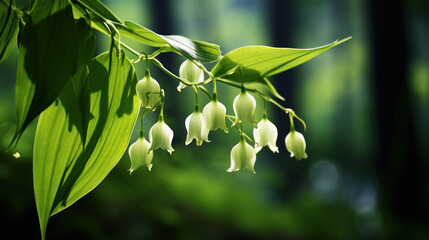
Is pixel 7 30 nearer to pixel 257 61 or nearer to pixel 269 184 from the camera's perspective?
pixel 257 61

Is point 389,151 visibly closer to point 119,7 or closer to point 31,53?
point 31,53

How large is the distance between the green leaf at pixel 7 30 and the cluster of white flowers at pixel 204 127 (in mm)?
178

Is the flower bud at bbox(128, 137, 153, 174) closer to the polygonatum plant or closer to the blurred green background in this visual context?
the polygonatum plant

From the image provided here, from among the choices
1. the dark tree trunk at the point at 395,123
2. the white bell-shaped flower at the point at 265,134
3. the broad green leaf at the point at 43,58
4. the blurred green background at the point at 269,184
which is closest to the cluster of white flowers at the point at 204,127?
the white bell-shaped flower at the point at 265,134

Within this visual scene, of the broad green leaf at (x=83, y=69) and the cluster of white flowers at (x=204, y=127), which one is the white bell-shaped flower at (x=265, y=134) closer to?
the cluster of white flowers at (x=204, y=127)

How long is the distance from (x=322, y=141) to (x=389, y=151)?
19.0ft

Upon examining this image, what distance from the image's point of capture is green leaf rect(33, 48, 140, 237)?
1.73 ft

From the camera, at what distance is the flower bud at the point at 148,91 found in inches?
20.1

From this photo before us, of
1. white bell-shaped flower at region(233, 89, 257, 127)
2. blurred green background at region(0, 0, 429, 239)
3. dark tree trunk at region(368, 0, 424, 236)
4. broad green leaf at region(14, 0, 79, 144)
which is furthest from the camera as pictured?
dark tree trunk at region(368, 0, 424, 236)

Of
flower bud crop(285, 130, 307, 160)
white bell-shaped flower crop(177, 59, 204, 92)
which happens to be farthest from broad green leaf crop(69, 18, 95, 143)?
flower bud crop(285, 130, 307, 160)

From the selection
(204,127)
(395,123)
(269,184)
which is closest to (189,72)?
(204,127)

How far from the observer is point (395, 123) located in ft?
10.6

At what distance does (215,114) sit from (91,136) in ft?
0.54

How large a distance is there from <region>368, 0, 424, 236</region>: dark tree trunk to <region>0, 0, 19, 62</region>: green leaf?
10.3 feet
